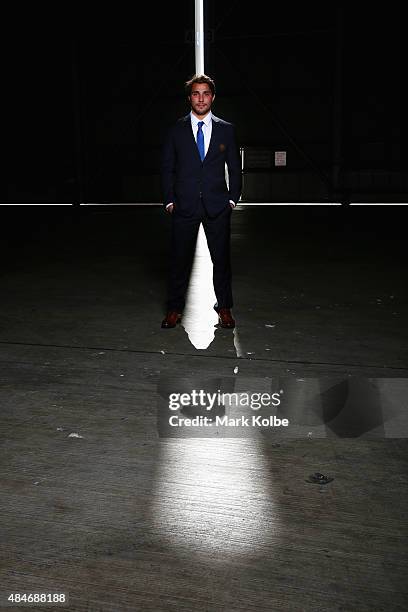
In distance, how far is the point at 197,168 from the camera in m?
4.96

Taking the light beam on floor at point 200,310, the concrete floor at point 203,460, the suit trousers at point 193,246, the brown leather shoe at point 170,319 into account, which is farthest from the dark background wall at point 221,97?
the brown leather shoe at point 170,319

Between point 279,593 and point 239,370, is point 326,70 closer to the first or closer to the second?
point 239,370

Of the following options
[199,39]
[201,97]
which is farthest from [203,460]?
[199,39]

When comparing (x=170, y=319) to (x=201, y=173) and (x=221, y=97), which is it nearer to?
(x=201, y=173)

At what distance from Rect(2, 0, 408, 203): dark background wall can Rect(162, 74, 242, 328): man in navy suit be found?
1446cm

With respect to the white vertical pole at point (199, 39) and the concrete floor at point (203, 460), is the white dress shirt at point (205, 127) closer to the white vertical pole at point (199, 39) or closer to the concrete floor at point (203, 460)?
the concrete floor at point (203, 460)

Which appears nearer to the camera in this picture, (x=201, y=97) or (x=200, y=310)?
(x=201, y=97)

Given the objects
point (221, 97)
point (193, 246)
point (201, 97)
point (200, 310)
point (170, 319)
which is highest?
point (221, 97)

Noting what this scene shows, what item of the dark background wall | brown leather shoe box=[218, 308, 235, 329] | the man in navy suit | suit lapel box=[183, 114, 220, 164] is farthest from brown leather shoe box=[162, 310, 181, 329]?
the dark background wall

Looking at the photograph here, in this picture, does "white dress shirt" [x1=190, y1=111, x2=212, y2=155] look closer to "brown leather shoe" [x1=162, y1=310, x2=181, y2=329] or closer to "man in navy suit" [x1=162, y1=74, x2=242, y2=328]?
"man in navy suit" [x1=162, y1=74, x2=242, y2=328]

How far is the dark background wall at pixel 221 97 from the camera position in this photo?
1950 cm

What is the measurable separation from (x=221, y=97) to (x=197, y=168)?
17065 millimetres

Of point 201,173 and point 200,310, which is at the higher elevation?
point 201,173

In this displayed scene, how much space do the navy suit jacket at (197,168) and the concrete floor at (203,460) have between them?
93 centimetres
